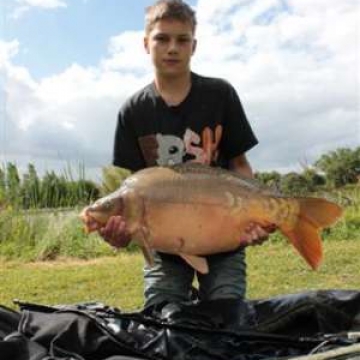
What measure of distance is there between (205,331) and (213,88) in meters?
1.32

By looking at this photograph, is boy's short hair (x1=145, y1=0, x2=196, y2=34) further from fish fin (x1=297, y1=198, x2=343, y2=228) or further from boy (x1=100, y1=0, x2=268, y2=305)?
fish fin (x1=297, y1=198, x2=343, y2=228)

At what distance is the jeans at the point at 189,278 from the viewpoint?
3.19 meters

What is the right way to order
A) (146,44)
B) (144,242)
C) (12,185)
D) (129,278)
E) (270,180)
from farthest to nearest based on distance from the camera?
(12,185) → (129,278) → (270,180) → (146,44) → (144,242)

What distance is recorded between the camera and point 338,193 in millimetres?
10578

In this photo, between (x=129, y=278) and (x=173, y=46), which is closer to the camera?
(x=173, y=46)

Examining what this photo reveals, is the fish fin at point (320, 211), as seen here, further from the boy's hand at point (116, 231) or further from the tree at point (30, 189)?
the tree at point (30, 189)

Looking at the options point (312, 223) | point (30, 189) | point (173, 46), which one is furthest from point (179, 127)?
point (30, 189)

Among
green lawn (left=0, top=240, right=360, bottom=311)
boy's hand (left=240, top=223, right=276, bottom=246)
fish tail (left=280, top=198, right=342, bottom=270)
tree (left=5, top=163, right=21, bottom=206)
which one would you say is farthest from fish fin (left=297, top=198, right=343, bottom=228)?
tree (left=5, top=163, right=21, bottom=206)

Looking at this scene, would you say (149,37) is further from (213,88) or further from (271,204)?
(271,204)

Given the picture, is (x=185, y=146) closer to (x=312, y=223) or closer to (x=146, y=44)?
(x=146, y=44)

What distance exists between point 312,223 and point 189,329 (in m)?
0.62

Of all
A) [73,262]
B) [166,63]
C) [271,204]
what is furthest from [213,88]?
[73,262]

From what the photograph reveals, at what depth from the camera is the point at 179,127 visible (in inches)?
132

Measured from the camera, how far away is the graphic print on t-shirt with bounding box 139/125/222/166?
3344mm
